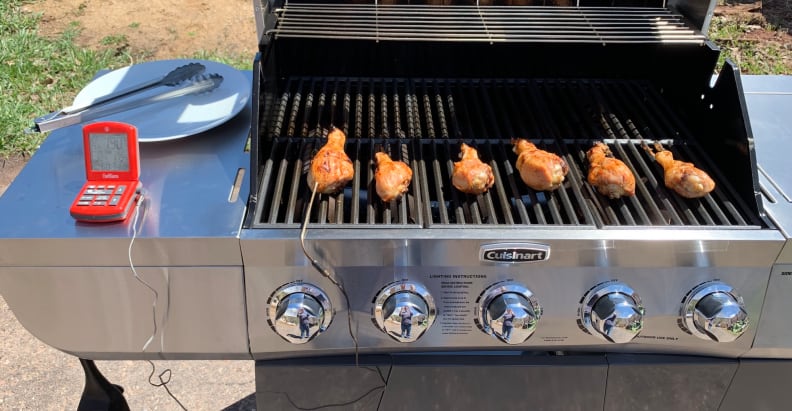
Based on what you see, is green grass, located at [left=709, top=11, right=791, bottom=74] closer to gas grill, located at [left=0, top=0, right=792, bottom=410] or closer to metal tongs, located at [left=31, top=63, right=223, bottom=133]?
gas grill, located at [left=0, top=0, right=792, bottom=410]

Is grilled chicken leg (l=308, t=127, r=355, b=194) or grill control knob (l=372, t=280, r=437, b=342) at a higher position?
grilled chicken leg (l=308, t=127, r=355, b=194)

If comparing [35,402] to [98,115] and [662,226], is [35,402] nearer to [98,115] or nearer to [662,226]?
[98,115]

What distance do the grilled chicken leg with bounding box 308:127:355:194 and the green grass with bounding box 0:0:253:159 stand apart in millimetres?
3533

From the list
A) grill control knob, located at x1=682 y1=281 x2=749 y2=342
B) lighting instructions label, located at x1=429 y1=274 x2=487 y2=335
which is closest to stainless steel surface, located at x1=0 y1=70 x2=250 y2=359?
lighting instructions label, located at x1=429 y1=274 x2=487 y2=335

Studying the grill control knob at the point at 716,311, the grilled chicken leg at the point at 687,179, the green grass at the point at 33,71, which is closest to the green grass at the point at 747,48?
the grilled chicken leg at the point at 687,179

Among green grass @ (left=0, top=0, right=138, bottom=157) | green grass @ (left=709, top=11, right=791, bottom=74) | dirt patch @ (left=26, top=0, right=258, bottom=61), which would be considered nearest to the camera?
green grass @ (left=0, top=0, right=138, bottom=157)

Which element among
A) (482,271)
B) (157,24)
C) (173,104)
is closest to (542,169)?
(482,271)

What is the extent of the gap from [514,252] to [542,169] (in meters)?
0.24

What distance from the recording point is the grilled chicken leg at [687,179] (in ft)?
4.75

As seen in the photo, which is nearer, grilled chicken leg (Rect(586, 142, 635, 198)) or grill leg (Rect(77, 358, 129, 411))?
grilled chicken leg (Rect(586, 142, 635, 198))

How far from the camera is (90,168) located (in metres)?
1.45

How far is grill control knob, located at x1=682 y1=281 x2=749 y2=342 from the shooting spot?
4.47 feet

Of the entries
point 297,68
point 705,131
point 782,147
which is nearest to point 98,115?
point 297,68

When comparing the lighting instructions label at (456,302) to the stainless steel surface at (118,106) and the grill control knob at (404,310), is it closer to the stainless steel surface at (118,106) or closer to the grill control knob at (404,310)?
the grill control knob at (404,310)
